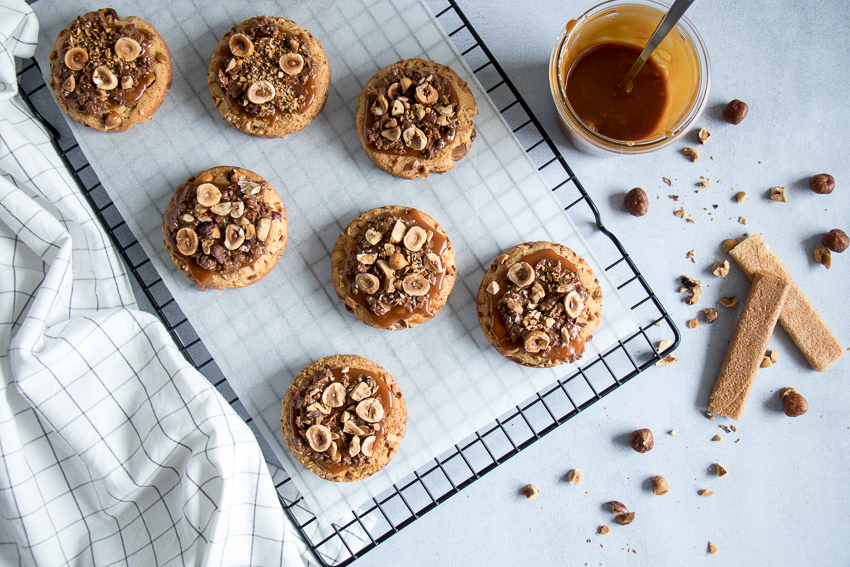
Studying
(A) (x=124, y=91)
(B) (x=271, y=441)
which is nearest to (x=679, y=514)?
(B) (x=271, y=441)

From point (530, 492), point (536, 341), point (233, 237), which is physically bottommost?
point (530, 492)

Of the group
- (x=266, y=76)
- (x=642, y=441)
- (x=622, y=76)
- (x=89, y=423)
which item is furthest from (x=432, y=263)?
(x=89, y=423)

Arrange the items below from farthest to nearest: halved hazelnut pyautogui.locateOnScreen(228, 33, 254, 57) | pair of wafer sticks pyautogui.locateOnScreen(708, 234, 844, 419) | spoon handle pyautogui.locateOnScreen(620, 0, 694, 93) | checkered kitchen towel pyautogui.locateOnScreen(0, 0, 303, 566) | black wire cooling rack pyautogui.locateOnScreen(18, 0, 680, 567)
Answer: pair of wafer sticks pyautogui.locateOnScreen(708, 234, 844, 419) → black wire cooling rack pyautogui.locateOnScreen(18, 0, 680, 567) → halved hazelnut pyautogui.locateOnScreen(228, 33, 254, 57) → checkered kitchen towel pyautogui.locateOnScreen(0, 0, 303, 566) → spoon handle pyautogui.locateOnScreen(620, 0, 694, 93)

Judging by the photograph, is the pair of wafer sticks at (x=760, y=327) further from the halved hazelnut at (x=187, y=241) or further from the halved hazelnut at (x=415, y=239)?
the halved hazelnut at (x=187, y=241)

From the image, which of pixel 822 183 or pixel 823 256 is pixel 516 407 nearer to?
pixel 823 256

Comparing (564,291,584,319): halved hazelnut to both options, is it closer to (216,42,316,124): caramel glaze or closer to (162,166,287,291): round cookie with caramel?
A: (162,166,287,291): round cookie with caramel

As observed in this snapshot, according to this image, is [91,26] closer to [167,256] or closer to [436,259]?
[167,256]

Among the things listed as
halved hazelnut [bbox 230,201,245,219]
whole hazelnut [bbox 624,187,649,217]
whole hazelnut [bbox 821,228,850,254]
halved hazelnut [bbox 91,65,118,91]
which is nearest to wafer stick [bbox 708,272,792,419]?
whole hazelnut [bbox 821,228,850,254]
